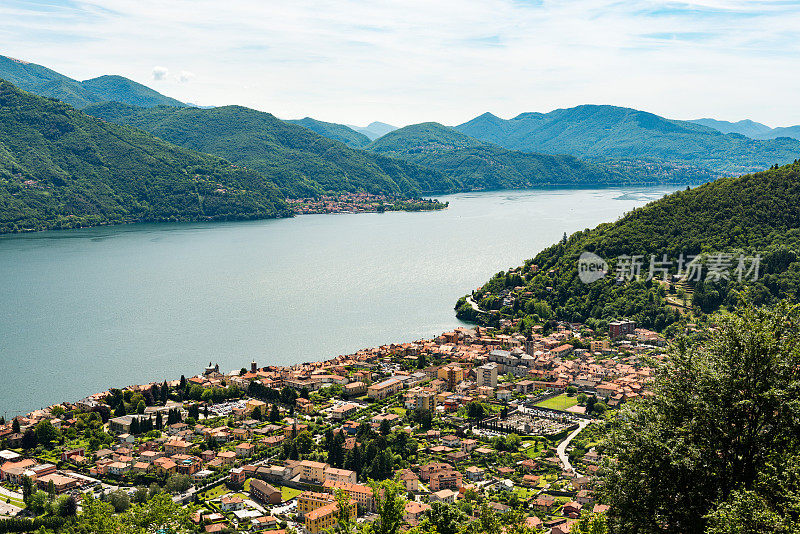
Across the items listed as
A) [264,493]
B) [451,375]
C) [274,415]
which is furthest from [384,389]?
[264,493]

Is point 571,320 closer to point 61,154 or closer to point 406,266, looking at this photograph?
point 406,266

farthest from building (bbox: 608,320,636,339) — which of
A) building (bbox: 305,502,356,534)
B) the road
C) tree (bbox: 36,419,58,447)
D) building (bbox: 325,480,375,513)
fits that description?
tree (bbox: 36,419,58,447)

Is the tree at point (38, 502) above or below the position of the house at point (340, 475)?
below

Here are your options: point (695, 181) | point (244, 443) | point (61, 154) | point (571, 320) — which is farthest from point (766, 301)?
point (695, 181)

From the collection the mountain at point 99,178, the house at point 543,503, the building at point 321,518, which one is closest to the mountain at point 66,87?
the mountain at point 99,178

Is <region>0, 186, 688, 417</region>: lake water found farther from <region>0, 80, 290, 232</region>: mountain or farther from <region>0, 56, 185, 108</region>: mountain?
<region>0, 56, 185, 108</region>: mountain

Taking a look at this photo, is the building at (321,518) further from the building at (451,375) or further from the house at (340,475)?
the building at (451,375)
